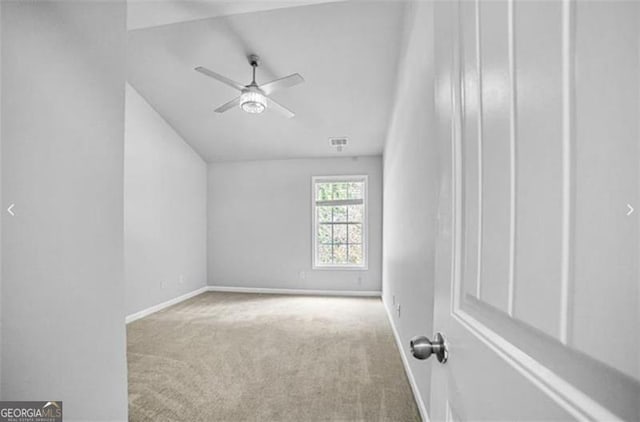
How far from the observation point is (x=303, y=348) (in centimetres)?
285

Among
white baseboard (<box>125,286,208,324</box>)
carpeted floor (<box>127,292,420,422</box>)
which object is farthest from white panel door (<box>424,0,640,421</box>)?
white baseboard (<box>125,286,208,324</box>)

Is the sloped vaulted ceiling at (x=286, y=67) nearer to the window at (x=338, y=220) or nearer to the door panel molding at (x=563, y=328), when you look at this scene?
the window at (x=338, y=220)

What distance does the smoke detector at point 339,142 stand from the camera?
476cm

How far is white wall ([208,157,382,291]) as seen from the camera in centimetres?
533

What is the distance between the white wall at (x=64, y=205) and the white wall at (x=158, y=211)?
9.03 feet

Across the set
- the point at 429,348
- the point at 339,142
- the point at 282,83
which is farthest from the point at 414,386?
the point at 339,142

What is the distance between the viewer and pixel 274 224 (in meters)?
5.52

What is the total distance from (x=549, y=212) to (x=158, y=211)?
4743mm

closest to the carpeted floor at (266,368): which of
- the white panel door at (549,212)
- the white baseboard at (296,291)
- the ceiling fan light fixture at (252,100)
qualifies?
the white baseboard at (296,291)

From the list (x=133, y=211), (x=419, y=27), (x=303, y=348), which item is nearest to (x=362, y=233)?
(x=303, y=348)

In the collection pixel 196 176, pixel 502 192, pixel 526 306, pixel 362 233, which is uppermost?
pixel 196 176

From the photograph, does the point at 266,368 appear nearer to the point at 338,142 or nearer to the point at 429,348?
the point at 429,348

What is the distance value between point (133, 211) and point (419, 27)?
3.76 meters

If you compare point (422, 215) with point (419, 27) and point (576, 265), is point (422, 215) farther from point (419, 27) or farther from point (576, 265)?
point (576, 265)
